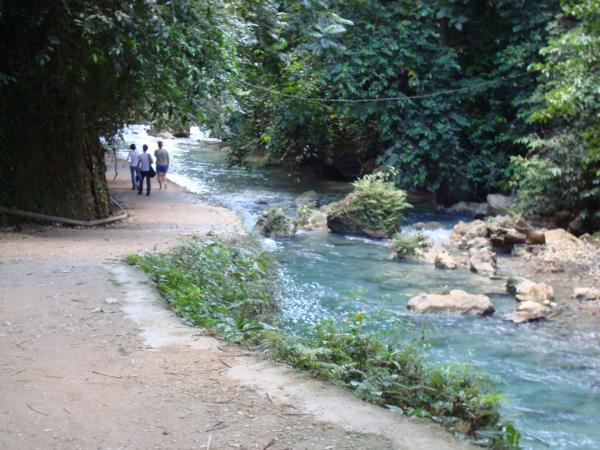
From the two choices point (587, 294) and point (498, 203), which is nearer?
point (587, 294)

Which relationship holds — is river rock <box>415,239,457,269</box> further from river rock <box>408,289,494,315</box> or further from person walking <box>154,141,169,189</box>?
person walking <box>154,141,169,189</box>

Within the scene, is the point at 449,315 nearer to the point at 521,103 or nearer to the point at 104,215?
the point at 104,215

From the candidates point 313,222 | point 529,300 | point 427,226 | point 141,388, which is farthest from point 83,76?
point 427,226

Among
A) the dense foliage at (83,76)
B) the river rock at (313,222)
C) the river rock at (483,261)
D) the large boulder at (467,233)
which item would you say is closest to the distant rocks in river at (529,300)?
the river rock at (483,261)

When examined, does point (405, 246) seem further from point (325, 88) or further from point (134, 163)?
point (134, 163)

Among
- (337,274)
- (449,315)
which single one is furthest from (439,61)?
(449,315)

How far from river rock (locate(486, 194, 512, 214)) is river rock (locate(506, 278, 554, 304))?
8.00 m

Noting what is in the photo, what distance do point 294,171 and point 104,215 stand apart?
13.9 m

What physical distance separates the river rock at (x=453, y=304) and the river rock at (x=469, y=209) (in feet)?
34.5

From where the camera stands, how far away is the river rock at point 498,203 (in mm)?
21109

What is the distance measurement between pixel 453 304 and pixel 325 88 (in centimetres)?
1345

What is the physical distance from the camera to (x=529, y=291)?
41.6 feet

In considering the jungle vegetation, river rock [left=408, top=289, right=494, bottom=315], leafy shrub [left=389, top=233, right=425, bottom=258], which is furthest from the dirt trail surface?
leafy shrub [left=389, top=233, right=425, bottom=258]

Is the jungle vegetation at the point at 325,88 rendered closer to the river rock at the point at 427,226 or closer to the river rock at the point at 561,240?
the river rock at the point at 561,240
